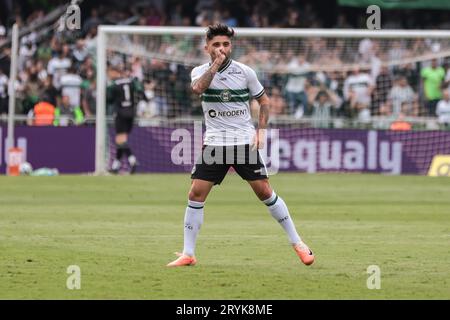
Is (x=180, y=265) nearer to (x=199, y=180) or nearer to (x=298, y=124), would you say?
(x=199, y=180)

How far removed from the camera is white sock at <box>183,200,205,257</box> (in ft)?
39.3

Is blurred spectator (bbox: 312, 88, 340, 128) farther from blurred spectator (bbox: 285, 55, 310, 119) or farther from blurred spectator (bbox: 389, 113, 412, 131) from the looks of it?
blurred spectator (bbox: 389, 113, 412, 131)

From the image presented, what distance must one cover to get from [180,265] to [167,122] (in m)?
16.8

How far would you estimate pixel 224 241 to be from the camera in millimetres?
14414

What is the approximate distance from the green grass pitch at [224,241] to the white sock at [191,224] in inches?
10.6

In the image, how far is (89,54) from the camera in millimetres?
32156

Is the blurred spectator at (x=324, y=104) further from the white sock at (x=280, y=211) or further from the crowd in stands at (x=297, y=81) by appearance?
the white sock at (x=280, y=211)

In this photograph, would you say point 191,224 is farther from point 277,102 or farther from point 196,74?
point 277,102

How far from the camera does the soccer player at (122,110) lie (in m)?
27.0

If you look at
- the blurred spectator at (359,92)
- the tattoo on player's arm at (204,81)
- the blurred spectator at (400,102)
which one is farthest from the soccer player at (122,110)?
the tattoo on player's arm at (204,81)

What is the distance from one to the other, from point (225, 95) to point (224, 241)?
298cm

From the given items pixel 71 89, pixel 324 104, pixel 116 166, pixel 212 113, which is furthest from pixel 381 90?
pixel 212 113
